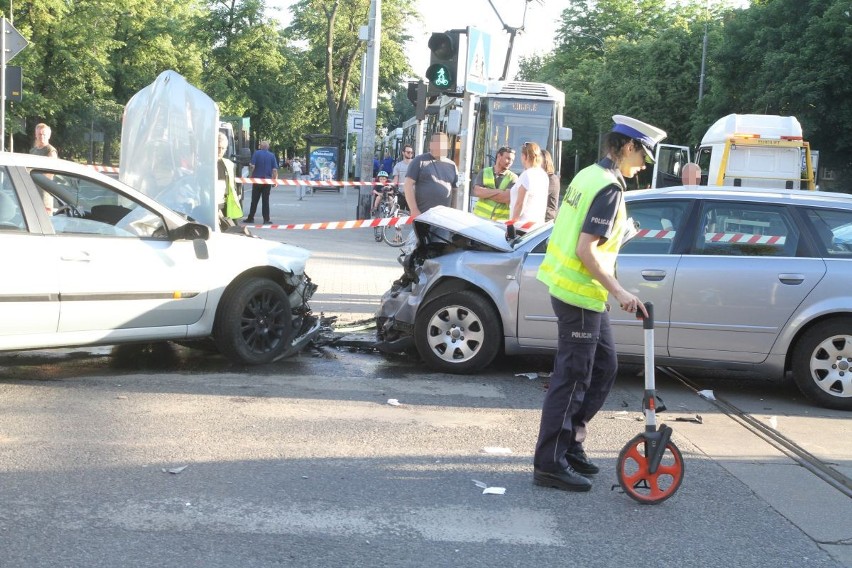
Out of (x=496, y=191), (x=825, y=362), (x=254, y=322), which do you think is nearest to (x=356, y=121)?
(x=496, y=191)

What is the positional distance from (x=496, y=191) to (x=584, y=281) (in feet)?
18.7

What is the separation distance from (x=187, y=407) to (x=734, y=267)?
158 inches

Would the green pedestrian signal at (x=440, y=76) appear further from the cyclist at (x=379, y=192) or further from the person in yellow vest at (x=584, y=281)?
the cyclist at (x=379, y=192)

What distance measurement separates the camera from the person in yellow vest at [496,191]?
1067cm

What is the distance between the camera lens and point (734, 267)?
7.63 meters

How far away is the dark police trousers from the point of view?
16.7 feet

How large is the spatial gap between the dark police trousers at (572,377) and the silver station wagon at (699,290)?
2478 mm

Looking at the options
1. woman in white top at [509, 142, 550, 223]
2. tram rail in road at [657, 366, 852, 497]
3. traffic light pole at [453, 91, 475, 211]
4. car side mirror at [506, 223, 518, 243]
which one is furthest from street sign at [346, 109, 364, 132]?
tram rail in road at [657, 366, 852, 497]

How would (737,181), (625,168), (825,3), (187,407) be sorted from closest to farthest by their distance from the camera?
(625,168) < (187,407) < (737,181) < (825,3)

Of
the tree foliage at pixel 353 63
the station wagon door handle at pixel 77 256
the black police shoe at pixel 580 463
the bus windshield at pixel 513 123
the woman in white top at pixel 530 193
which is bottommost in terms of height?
the black police shoe at pixel 580 463

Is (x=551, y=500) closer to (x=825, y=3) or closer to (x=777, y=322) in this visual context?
(x=777, y=322)

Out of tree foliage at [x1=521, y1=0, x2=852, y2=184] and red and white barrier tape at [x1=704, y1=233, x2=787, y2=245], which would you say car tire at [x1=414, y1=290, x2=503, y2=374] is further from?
tree foliage at [x1=521, y1=0, x2=852, y2=184]

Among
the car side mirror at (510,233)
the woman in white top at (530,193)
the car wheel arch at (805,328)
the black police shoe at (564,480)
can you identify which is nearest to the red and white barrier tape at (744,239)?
the car wheel arch at (805,328)

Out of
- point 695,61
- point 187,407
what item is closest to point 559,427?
point 187,407
